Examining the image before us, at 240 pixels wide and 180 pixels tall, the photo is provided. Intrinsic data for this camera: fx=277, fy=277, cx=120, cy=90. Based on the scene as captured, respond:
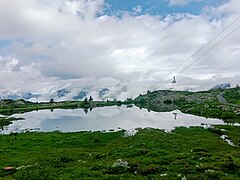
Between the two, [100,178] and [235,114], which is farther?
[235,114]

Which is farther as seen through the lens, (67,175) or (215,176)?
(67,175)

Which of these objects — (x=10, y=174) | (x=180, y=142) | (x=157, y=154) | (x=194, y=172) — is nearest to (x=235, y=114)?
(x=180, y=142)

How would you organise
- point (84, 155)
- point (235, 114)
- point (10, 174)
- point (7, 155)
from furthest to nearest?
point (235, 114)
point (7, 155)
point (84, 155)
point (10, 174)

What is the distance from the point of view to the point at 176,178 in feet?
91.2

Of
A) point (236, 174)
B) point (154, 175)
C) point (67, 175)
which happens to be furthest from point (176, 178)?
point (67, 175)

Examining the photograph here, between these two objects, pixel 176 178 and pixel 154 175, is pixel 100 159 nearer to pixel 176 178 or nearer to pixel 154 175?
pixel 154 175

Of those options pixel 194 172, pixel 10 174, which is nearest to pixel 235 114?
pixel 194 172

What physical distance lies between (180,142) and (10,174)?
30302 mm

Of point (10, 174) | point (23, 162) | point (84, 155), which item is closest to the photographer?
point (10, 174)

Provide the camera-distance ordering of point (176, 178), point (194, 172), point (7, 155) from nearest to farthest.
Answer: point (176, 178), point (194, 172), point (7, 155)

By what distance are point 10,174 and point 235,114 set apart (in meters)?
114

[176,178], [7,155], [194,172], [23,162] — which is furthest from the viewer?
[7,155]

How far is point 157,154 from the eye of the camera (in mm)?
40062

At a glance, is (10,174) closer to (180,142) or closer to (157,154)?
(157,154)
